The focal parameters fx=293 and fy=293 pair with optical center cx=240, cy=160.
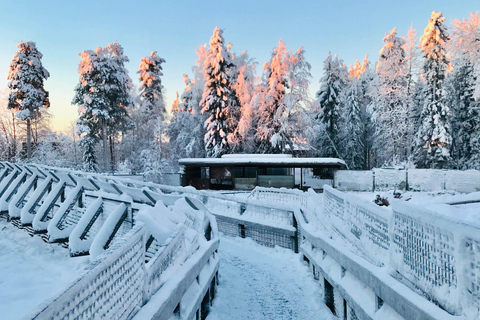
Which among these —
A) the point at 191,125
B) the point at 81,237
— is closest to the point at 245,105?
the point at 191,125

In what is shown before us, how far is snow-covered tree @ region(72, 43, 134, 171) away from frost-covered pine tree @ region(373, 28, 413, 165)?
3050 centimetres

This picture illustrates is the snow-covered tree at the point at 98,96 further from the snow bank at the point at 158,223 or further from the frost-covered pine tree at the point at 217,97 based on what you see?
the snow bank at the point at 158,223

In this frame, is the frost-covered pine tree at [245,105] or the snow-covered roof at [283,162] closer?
the snow-covered roof at [283,162]

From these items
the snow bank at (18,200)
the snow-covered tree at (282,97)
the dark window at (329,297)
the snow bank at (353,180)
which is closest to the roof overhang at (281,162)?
the snow bank at (353,180)

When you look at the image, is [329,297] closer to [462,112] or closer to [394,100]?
[394,100]

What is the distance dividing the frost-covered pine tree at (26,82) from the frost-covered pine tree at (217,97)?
19.1 m

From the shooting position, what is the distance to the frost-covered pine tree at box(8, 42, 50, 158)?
32438mm

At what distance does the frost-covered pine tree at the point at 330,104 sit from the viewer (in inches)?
1415

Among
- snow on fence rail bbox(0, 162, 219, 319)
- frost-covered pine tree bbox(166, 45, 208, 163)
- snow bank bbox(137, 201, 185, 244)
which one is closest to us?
snow on fence rail bbox(0, 162, 219, 319)

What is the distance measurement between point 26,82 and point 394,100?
43.1 metres

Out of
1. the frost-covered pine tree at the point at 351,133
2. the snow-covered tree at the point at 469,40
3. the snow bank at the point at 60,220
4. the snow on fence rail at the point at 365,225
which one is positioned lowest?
the snow bank at the point at 60,220

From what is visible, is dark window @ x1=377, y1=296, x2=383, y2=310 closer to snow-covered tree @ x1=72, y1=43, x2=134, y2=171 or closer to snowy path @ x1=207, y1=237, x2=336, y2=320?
snowy path @ x1=207, y1=237, x2=336, y2=320

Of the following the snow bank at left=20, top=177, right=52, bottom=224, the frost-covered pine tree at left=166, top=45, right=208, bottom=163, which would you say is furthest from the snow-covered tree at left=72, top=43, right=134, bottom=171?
the snow bank at left=20, top=177, right=52, bottom=224

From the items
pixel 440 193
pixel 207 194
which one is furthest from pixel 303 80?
pixel 207 194
